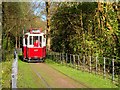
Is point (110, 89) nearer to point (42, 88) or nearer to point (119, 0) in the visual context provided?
point (42, 88)

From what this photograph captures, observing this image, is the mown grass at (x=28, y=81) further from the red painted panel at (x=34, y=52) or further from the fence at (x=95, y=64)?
the red painted panel at (x=34, y=52)

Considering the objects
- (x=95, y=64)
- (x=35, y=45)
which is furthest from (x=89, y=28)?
(x=35, y=45)

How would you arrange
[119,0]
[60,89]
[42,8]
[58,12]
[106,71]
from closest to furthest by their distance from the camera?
[60,89]
[106,71]
[119,0]
[58,12]
[42,8]

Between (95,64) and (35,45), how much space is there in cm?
1285

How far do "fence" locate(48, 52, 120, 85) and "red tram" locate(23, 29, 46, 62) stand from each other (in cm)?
164

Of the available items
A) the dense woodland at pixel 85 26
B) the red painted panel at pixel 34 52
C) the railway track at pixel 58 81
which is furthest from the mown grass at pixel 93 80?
the red painted panel at pixel 34 52

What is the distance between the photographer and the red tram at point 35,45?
34250mm

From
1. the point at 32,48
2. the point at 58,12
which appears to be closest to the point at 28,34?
the point at 32,48

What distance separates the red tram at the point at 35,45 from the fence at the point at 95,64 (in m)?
1.64

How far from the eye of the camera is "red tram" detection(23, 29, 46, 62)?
34.2 meters

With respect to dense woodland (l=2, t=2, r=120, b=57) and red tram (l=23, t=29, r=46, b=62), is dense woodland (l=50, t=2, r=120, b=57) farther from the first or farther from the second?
red tram (l=23, t=29, r=46, b=62)

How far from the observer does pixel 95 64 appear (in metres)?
22.9

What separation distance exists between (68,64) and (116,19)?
6.92 meters

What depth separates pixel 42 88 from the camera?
13891mm
